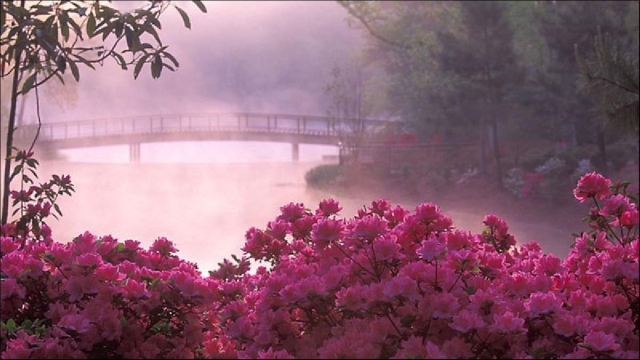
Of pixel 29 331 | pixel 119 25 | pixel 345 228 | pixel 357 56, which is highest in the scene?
pixel 357 56

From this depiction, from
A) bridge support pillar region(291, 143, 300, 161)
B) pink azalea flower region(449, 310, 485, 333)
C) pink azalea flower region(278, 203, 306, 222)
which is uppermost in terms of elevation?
pink azalea flower region(278, 203, 306, 222)

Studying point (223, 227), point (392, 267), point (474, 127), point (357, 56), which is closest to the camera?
point (392, 267)

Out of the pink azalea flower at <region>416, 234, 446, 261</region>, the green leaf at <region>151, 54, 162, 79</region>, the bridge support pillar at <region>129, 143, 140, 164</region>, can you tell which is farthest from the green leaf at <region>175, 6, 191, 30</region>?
the bridge support pillar at <region>129, 143, 140, 164</region>

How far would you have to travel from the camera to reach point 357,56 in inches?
1563

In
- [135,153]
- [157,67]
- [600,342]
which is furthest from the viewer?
[135,153]

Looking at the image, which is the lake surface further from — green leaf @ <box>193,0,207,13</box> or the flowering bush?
the flowering bush

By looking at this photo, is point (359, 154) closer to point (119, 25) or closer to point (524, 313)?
point (119, 25)

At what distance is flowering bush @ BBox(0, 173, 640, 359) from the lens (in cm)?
273

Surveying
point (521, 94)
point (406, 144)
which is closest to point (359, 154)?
point (406, 144)

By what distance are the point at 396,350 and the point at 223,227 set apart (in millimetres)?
13120

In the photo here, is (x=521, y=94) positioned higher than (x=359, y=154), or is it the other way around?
(x=521, y=94)

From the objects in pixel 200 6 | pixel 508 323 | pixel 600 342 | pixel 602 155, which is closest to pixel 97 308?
pixel 508 323

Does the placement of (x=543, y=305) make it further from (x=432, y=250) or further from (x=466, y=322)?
(x=432, y=250)

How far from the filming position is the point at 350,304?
2752mm
